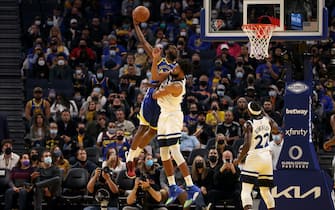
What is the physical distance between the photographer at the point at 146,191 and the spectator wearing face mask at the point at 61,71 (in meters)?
5.67

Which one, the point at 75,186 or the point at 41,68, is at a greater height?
the point at 41,68

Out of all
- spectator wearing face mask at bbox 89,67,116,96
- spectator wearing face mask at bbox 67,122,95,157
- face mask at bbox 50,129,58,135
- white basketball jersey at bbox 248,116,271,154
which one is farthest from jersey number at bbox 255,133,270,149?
spectator wearing face mask at bbox 89,67,116,96

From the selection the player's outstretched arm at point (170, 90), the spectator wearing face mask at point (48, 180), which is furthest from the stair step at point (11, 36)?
the player's outstretched arm at point (170, 90)

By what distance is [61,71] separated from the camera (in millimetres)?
25281

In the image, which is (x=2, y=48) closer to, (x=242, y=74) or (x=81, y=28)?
(x=81, y=28)

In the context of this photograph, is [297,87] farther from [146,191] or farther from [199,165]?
[146,191]

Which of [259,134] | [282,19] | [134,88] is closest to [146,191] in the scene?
[259,134]

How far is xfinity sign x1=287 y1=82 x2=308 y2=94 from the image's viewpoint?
18594 millimetres

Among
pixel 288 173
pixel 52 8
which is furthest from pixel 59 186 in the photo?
pixel 52 8

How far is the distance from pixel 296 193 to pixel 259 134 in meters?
1.89

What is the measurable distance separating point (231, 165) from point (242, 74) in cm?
484

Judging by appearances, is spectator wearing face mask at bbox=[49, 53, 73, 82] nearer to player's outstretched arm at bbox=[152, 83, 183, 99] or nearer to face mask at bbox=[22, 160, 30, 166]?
face mask at bbox=[22, 160, 30, 166]

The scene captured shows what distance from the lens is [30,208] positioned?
67.6 ft

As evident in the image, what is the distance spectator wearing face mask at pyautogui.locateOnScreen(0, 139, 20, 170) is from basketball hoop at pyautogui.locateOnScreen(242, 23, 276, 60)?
5947 mm
